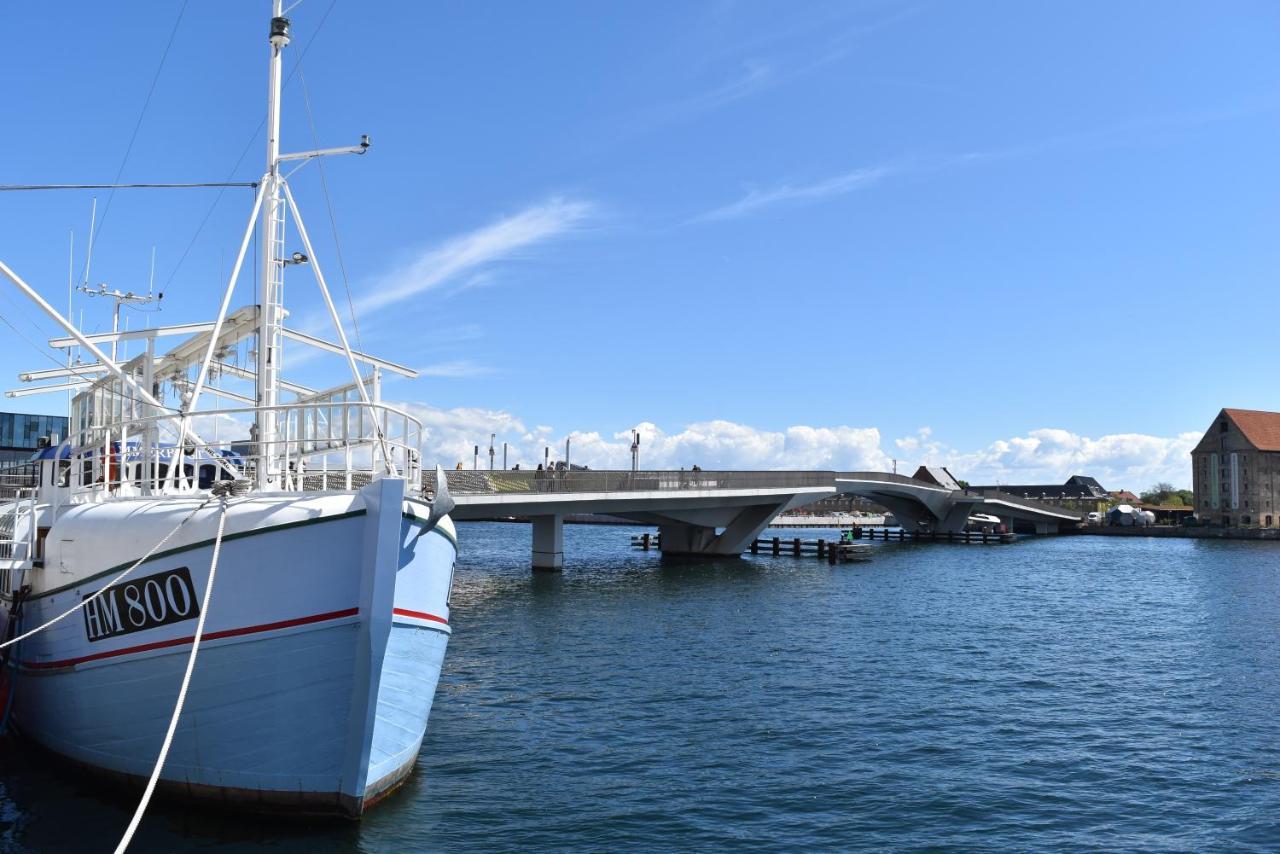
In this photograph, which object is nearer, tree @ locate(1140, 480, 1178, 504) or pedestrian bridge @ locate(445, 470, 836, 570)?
pedestrian bridge @ locate(445, 470, 836, 570)

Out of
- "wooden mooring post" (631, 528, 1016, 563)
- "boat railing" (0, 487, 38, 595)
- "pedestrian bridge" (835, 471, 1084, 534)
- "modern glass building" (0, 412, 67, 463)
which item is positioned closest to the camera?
"boat railing" (0, 487, 38, 595)

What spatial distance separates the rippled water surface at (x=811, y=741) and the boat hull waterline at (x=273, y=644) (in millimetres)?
822

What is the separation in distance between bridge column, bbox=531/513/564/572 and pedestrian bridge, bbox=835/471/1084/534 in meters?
29.9

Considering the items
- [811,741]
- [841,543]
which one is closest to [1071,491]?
[841,543]

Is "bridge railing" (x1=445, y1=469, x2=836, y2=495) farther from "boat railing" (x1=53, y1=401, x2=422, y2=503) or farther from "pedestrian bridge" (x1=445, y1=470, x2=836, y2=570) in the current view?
"boat railing" (x1=53, y1=401, x2=422, y2=503)

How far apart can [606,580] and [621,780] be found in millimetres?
37379

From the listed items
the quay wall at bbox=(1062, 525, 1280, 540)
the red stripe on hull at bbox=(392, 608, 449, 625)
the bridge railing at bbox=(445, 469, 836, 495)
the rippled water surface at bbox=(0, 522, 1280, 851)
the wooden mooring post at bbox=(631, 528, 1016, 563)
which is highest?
the bridge railing at bbox=(445, 469, 836, 495)

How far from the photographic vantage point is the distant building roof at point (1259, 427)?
126 m

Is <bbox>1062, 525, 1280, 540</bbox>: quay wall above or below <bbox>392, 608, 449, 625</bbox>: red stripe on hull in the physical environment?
below

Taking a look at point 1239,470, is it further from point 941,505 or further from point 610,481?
point 610,481

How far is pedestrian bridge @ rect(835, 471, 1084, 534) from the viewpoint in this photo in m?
86.2

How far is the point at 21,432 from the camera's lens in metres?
95.2

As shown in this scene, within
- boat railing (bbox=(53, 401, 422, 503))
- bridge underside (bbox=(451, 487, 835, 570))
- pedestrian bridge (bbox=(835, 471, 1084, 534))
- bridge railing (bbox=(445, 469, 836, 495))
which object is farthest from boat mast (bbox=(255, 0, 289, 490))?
pedestrian bridge (bbox=(835, 471, 1084, 534))

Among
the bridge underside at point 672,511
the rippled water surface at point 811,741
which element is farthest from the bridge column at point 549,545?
the rippled water surface at point 811,741
